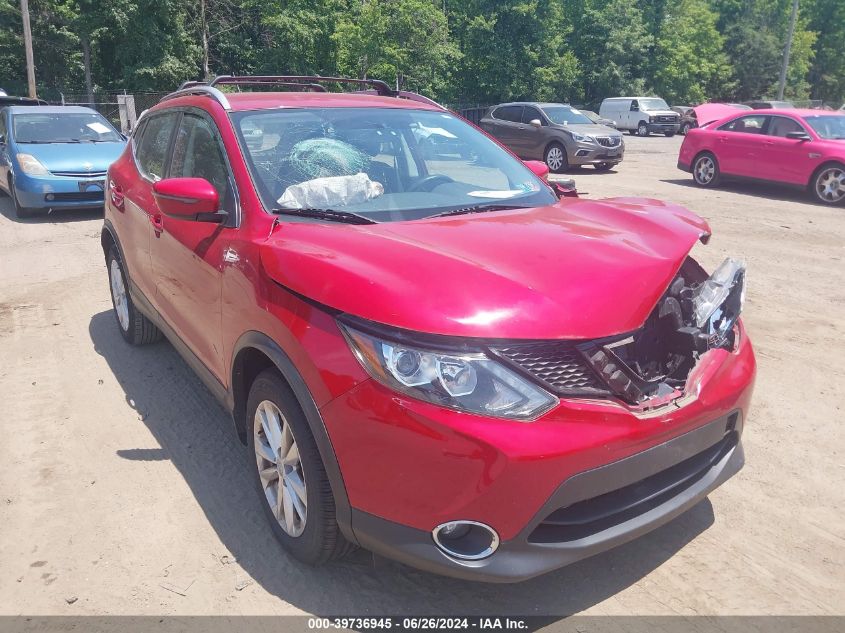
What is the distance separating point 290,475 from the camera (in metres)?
2.69

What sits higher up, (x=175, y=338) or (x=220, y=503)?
(x=175, y=338)

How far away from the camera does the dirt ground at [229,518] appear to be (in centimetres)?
262

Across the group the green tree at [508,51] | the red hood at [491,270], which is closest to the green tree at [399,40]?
the green tree at [508,51]

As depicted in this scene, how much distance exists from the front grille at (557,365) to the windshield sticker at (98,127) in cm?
1150

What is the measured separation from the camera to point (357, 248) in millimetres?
2592

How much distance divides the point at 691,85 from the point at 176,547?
5100cm

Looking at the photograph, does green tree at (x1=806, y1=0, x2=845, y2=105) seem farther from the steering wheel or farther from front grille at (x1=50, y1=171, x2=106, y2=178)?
the steering wheel

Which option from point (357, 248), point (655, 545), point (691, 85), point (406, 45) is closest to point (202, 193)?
point (357, 248)

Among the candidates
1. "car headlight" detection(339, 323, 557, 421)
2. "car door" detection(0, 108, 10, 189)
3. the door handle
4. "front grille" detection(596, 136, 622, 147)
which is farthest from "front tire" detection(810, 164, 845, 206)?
"car door" detection(0, 108, 10, 189)

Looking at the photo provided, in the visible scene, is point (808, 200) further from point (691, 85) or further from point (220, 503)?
point (691, 85)

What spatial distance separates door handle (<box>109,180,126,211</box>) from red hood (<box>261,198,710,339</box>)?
8.05ft

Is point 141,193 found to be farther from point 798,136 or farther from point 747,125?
point 747,125

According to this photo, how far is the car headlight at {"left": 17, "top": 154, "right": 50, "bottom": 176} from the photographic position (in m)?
10.2

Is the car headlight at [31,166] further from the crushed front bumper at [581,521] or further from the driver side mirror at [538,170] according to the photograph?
the crushed front bumper at [581,521]
